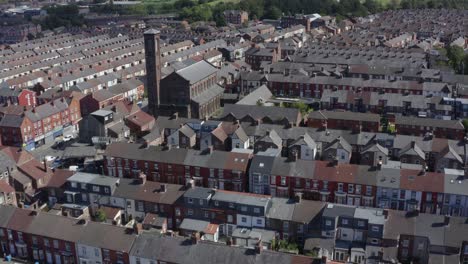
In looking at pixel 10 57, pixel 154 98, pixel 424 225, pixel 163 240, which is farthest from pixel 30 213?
pixel 10 57

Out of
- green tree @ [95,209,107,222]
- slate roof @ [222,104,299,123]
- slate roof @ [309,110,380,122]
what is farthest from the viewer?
slate roof @ [222,104,299,123]

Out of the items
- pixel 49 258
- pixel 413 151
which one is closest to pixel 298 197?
pixel 413 151

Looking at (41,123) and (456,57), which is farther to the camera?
(456,57)

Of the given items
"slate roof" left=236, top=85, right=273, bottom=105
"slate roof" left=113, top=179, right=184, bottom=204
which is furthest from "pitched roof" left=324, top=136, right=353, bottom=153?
"slate roof" left=236, top=85, right=273, bottom=105

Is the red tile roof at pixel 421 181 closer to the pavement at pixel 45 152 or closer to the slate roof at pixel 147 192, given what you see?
the slate roof at pixel 147 192

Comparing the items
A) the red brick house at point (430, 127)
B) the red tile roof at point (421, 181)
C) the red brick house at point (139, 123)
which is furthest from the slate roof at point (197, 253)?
the red brick house at point (430, 127)

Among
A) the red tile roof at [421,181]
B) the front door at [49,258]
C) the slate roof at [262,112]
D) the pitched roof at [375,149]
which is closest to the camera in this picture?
the front door at [49,258]

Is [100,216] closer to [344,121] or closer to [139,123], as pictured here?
[139,123]

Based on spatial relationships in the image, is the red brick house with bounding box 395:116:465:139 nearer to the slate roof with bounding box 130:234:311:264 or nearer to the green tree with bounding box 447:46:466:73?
the slate roof with bounding box 130:234:311:264
